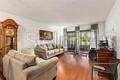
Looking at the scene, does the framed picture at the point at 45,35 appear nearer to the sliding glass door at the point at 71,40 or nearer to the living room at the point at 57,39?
the living room at the point at 57,39

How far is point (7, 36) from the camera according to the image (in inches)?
207

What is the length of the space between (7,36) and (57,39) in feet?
20.9

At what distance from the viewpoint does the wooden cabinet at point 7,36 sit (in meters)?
5.02

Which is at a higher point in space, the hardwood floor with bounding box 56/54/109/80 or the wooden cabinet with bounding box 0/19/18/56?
the wooden cabinet with bounding box 0/19/18/56

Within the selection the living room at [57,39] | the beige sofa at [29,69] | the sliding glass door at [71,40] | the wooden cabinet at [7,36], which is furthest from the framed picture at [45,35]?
the beige sofa at [29,69]

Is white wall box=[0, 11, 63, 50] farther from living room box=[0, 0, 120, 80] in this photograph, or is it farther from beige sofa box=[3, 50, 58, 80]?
beige sofa box=[3, 50, 58, 80]

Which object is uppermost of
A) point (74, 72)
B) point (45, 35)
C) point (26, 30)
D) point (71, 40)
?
point (26, 30)

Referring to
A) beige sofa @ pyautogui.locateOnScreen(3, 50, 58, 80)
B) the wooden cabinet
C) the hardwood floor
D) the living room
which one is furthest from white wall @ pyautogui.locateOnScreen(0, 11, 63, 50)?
beige sofa @ pyautogui.locateOnScreen(3, 50, 58, 80)

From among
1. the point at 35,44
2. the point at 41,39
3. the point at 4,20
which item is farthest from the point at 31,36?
the point at 4,20

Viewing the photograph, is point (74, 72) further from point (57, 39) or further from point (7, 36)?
point (57, 39)

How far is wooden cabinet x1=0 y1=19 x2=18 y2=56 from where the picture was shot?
5020 millimetres

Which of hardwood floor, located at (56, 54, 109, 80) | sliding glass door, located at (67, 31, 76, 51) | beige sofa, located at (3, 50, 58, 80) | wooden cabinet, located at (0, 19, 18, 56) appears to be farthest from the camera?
sliding glass door, located at (67, 31, 76, 51)

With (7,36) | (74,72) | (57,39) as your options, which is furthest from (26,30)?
(57,39)

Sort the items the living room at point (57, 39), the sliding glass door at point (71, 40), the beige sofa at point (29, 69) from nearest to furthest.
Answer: the beige sofa at point (29, 69) < the living room at point (57, 39) < the sliding glass door at point (71, 40)
